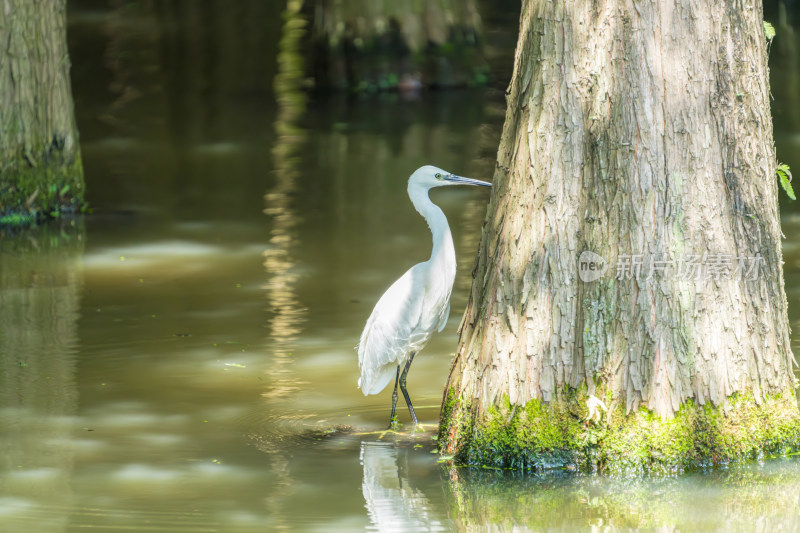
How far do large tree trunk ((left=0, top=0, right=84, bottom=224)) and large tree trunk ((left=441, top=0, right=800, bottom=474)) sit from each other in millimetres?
6394

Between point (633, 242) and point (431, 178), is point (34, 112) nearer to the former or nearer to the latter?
point (431, 178)

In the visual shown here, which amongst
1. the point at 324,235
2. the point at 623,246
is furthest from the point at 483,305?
the point at 324,235

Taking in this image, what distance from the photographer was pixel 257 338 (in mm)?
8547

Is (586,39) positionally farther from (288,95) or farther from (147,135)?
(288,95)

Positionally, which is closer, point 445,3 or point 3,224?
point 3,224

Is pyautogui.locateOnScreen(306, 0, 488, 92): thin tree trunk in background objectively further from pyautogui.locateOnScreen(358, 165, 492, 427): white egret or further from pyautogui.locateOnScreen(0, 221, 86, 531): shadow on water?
pyautogui.locateOnScreen(358, 165, 492, 427): white egret

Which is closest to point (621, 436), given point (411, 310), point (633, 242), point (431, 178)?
point (633, 242)

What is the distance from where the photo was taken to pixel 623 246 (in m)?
5.86

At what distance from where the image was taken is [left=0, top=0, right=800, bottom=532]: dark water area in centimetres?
586

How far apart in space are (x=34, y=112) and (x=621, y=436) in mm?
7107

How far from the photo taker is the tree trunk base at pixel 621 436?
5.92 m

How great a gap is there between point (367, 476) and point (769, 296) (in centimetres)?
202

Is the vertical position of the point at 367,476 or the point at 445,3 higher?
the point at 445,3

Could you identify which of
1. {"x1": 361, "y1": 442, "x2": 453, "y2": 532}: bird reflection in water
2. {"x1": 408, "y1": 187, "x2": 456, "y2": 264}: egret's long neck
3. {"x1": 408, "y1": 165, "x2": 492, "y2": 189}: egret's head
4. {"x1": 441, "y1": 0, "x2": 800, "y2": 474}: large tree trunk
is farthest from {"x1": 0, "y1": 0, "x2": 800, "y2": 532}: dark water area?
{"x1": 408, "y1": 165, "x2": 492, "y2": 189}: egret's head
